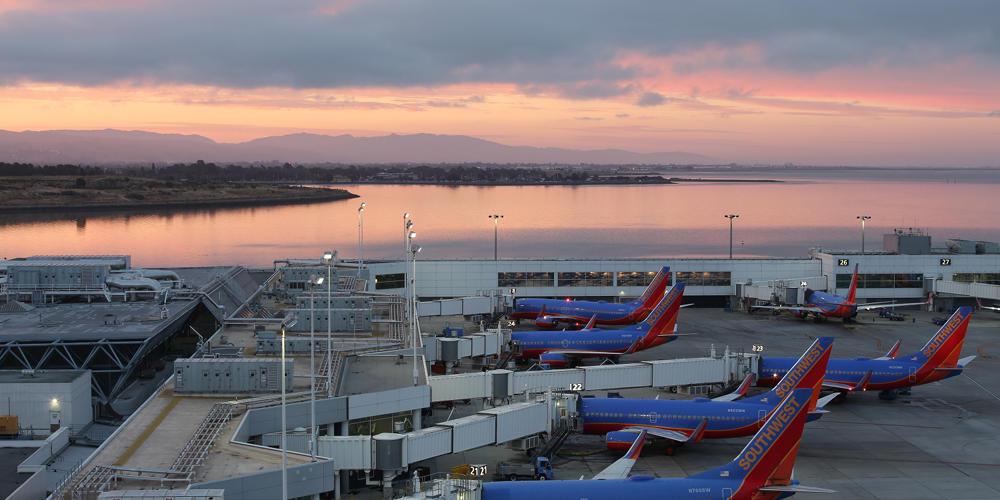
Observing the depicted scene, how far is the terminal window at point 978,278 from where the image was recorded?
334 feet

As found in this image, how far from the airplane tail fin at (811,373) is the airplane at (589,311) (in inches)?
1373

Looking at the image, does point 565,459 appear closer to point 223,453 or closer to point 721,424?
point 721,424

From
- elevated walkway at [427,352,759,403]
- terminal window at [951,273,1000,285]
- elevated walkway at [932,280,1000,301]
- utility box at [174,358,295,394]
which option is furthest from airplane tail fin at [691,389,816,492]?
terminal window at [951,273,1000,285]

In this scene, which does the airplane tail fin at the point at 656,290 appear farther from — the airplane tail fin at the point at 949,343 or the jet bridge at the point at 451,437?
the jet bridge at the point at 451,437

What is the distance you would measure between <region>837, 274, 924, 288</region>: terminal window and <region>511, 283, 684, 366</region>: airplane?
37189mm

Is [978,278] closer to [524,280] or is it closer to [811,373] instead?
[524,280]

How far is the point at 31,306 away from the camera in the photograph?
6750 centimetres

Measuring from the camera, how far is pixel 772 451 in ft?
119

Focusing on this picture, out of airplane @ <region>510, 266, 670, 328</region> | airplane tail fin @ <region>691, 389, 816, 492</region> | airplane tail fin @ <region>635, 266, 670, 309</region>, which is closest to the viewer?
airplane tail fin @ <region>691, 389, 816, 492</region>

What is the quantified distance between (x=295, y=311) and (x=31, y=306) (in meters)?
19.3

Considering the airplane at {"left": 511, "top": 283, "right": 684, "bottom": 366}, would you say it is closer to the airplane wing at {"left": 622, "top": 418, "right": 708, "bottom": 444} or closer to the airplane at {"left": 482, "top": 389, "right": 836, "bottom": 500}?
the airplane wing at {"left": 622, "top": 418, "right": 708, "bottom": 444}

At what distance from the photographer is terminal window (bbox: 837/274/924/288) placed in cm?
10169

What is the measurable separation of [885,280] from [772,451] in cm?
7162

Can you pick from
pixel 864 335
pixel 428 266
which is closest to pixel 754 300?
pixel 864 335
